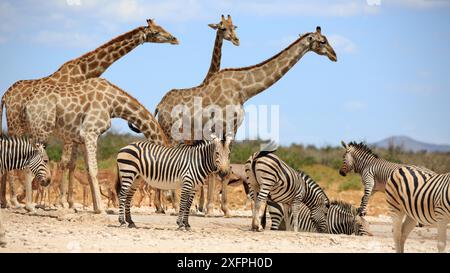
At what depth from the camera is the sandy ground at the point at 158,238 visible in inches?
508

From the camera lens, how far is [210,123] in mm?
18891

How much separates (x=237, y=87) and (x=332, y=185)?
35.9 feet

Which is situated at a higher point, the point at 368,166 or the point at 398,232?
the point at 368,166

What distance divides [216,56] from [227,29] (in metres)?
0.66

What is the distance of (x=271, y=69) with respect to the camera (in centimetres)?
1941

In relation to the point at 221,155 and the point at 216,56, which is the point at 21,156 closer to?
the point at 221,155

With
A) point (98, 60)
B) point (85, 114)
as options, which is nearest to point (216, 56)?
point (98, 60)

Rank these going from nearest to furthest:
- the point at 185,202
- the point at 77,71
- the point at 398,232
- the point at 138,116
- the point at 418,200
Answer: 1. the point at 418,200
2. the point at 398,232
3. the point at 185,202
4. the point at 138,116
5. the point at 77,71

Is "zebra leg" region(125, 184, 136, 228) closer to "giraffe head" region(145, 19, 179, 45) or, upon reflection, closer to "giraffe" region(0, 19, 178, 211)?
"giraffe" region(0, 19, 178, 211)

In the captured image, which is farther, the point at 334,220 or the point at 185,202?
the point at 334,220

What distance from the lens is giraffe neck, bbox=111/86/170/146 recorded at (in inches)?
719

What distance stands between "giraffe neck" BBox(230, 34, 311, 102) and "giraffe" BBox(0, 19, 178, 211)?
61.9 inches
